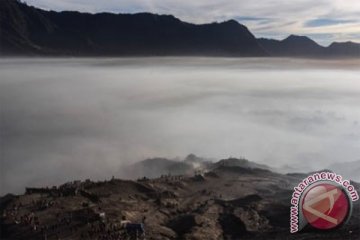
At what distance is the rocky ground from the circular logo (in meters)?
4.76

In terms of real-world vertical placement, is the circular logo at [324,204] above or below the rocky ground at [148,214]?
above

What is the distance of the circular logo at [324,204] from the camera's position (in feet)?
263

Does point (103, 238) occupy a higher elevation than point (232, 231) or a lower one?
higher

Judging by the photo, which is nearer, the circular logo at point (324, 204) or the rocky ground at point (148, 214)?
the circular logo at point (324, 204)

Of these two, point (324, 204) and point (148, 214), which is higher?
point (324, 204)

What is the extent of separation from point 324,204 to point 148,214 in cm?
6788

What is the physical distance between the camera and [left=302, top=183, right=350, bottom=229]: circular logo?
263 ft

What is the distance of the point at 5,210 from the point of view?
130 meters

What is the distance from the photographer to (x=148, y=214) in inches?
5487

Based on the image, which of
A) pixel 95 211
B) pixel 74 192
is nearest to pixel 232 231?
pixel 95 211

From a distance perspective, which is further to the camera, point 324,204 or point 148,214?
point 148,214

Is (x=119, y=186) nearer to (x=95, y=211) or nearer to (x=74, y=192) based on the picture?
(x=74, y=192)

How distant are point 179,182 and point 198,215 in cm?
5668

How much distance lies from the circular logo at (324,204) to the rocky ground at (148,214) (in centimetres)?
476
